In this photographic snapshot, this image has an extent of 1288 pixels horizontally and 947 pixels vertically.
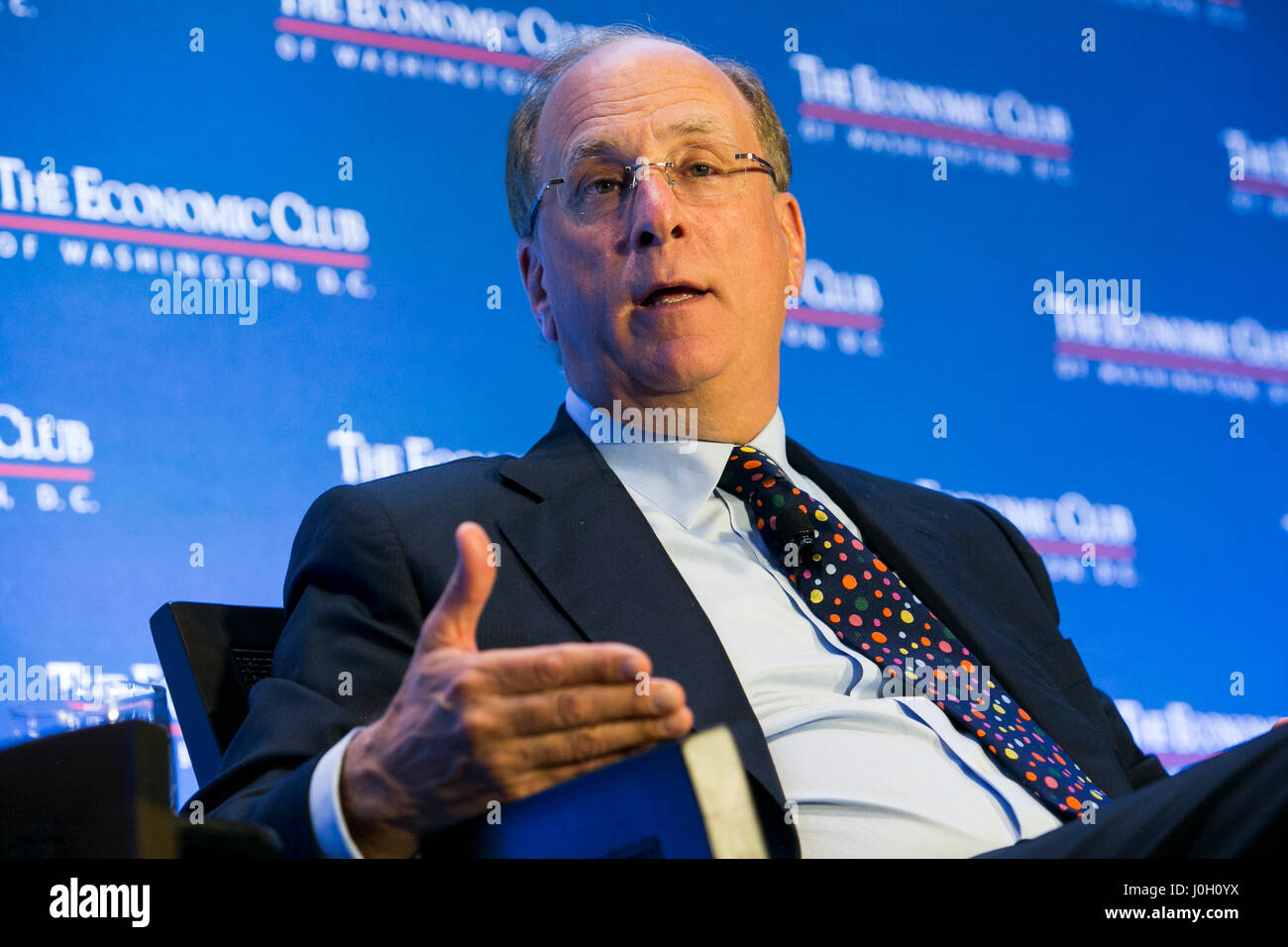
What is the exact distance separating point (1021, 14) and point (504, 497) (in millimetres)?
2300

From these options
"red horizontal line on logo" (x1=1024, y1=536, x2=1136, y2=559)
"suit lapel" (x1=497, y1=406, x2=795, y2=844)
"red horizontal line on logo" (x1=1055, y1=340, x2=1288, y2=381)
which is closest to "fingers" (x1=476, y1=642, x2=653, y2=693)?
"suit lapel" (x1=497, y1=406, x2=795, y2=844)

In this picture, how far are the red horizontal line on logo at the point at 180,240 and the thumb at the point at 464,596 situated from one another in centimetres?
158

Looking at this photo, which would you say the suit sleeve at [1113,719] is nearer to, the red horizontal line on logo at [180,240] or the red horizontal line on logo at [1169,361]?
the red horizontal line on logo at [1169,361]

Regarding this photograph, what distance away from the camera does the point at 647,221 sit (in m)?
1.78

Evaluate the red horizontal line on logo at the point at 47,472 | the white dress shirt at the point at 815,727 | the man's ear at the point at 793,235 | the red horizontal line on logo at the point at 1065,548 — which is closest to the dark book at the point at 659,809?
the white dress shirt at the point at 815,727

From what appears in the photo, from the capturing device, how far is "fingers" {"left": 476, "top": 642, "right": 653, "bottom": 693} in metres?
0.94

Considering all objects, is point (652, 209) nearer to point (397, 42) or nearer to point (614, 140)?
point (614, 140)

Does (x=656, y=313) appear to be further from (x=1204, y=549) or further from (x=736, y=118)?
(x=1204, y=549)

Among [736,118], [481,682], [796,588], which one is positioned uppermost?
[736,118]

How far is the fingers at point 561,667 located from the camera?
3.09 ft

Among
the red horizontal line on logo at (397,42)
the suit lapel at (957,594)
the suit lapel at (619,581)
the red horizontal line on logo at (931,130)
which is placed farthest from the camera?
the red horizontal line on logo at (931,130)

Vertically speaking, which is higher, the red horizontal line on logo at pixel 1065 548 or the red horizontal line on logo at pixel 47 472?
the red horizontal line on logo at pixel 47 472

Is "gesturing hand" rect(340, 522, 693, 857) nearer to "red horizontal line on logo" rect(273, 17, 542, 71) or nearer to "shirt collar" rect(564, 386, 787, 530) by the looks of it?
"shirt collar" rect(564, 386, 787, 530)


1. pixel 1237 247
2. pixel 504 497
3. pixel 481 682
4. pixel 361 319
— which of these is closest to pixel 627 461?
pixel 504 497
